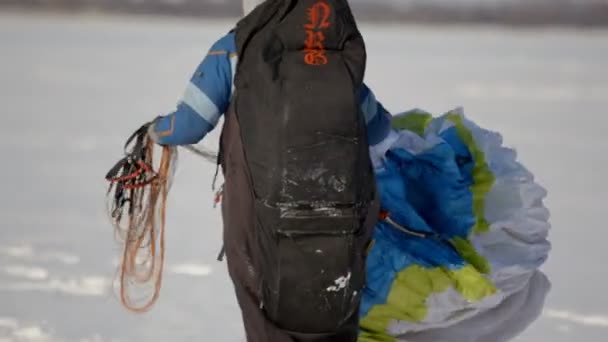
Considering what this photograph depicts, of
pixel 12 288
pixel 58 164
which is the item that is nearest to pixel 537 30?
pixel 58 164

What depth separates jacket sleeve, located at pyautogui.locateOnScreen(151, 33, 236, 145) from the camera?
90.1 inches

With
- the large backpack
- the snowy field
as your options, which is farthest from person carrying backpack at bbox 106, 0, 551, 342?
the snowy field

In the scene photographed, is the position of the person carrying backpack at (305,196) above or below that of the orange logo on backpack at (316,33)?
below

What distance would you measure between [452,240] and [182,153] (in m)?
3.58

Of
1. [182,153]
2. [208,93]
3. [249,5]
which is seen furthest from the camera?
[182,153]

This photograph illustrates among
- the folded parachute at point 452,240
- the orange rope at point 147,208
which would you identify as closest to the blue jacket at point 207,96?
the orange rope at point 147,208

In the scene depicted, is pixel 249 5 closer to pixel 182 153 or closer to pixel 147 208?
pixel 147 208

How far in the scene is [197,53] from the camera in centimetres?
1034

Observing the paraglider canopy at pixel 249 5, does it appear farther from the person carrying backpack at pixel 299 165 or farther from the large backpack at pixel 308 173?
the large backpack at pixel 308 173

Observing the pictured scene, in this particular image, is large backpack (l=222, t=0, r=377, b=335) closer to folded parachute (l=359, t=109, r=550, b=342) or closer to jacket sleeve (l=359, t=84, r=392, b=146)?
jacket sleeve (l=359, t=84, r=392, b=146)

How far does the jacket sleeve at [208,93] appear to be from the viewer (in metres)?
2.29

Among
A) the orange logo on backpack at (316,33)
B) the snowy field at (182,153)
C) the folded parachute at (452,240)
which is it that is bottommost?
the snowy field at (182,153)

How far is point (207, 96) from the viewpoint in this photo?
90.2 inches

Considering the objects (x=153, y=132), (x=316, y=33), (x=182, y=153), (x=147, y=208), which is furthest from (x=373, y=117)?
(x=182, y=153)
